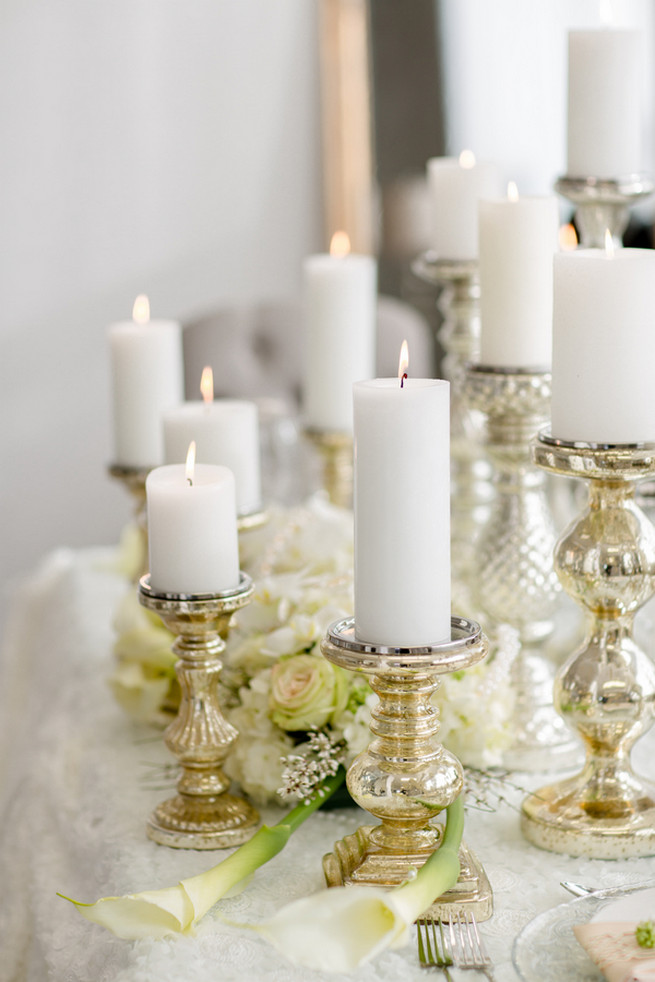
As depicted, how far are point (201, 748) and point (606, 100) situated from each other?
0.63 m

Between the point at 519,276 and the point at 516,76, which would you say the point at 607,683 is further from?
the point at 516,76

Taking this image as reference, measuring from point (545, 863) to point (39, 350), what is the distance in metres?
2.74

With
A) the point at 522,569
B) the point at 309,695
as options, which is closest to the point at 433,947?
the point at 309,695

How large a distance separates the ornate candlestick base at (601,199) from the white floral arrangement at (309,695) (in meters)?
0.37

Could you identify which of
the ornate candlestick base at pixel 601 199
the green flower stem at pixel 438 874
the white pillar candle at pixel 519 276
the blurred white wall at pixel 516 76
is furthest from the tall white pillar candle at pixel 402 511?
the blurred white wall at pixel 516 76

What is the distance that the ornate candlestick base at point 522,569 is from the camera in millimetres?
1019

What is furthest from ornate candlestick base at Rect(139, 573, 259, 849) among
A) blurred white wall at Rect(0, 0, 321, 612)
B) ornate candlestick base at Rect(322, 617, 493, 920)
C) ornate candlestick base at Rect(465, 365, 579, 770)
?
blurred white wall at Rect(0, 0, 321, 612)

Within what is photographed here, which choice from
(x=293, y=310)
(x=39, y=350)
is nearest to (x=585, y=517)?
(x=293, y=310)

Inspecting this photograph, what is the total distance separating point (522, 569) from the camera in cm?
105

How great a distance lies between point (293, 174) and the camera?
11.6 ft

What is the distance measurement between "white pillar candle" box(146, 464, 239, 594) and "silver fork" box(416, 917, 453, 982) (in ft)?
0.90

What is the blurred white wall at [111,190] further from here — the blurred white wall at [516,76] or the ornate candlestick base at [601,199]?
the ornate candlestick base at [601,199]

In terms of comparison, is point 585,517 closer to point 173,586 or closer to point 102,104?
point 173,586

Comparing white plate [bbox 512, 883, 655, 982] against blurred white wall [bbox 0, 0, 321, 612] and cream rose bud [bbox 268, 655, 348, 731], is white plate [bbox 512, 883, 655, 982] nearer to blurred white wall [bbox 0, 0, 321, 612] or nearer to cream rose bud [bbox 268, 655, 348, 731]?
cream rose bud [bbox 268, 655, 348, 731]
